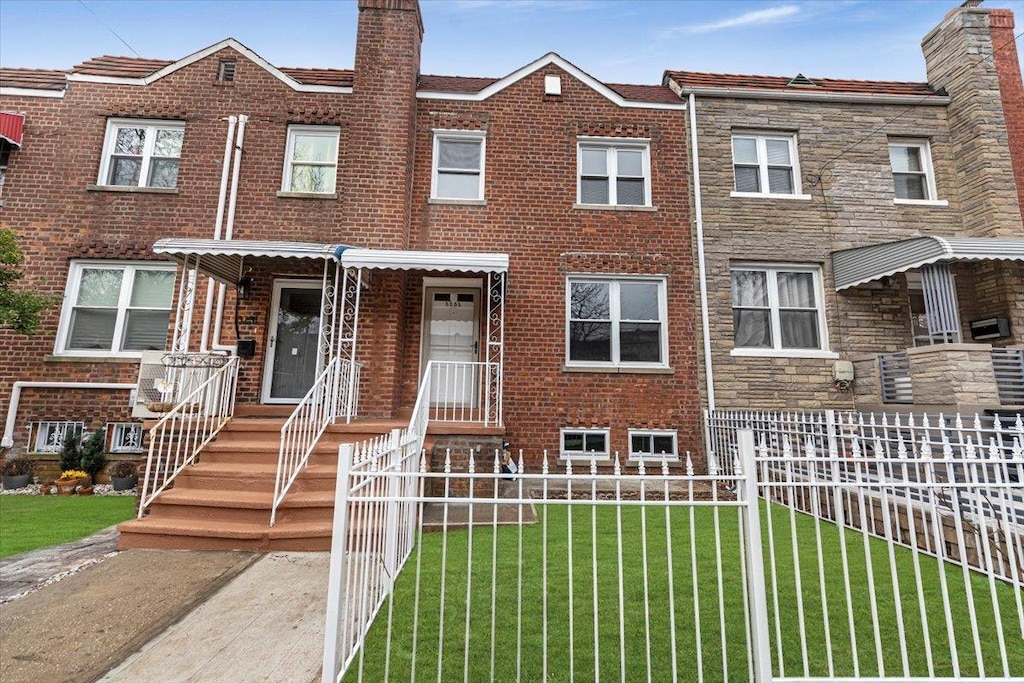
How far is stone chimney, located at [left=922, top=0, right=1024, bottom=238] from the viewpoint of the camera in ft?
30.1

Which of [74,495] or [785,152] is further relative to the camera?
[785,152]

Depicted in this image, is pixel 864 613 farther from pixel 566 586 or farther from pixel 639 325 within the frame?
pixel 639 325

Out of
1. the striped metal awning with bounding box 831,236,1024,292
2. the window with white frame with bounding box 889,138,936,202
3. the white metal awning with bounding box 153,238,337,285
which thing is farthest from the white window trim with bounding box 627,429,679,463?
the window with white frame with bounding box 889,138,936,202

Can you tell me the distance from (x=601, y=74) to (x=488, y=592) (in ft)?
34.9

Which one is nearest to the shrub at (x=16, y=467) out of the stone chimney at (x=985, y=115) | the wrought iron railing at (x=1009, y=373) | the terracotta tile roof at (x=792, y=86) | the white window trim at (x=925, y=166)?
the terracotta tile roof at (x=792, y=86)

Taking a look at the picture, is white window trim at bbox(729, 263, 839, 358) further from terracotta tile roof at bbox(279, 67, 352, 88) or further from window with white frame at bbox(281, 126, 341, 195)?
terracotta tile roof at bbox(279, 67, 352, 88)

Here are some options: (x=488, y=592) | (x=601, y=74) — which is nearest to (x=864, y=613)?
(x=488, y=592)

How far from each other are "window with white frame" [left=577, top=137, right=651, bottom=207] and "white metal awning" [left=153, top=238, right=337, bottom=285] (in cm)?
527

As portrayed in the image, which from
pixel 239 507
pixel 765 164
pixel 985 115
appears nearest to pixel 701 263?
pixel 765 164

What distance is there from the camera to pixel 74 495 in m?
7.68

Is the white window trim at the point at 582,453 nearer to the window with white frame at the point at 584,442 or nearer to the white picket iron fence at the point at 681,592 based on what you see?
the window with white frame at the point at 584,442

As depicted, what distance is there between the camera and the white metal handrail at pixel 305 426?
17.5ft

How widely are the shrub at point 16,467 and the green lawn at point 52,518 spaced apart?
0.62 m

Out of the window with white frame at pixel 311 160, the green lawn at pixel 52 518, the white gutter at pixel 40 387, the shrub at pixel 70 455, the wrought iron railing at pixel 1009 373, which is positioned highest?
the window with white frame at pixel 311 160
